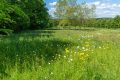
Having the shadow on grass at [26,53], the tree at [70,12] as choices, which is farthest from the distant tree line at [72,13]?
the shadow on grass at [26,53]

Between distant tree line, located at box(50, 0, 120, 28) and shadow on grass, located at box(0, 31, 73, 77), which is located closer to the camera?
shadow on grass, located at box(0, 31, 73, 77)

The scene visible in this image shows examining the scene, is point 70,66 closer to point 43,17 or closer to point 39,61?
point 39,61

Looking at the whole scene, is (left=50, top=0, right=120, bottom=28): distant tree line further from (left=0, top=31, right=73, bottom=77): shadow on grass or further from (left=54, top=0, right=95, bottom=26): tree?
(left=0, top=31, right=73, bottom=77): shadow on grass

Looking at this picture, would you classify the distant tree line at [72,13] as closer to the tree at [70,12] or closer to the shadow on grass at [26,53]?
the tree at [70,12]

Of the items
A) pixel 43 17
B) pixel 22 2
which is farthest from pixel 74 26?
pixel 22 2

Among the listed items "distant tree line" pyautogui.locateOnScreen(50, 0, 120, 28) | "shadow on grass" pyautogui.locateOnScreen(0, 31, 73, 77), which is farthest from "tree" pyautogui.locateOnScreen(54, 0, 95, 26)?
"shadow on grass" pyautogui.locateOnScreen(0, 31, 73, 77)

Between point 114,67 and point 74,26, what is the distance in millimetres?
109677

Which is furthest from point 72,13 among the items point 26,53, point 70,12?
point 26,53

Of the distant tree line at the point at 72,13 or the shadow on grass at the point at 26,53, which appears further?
the distant tree line at the point at 72,13

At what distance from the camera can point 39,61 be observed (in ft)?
32.0

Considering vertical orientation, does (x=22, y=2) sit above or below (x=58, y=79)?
above

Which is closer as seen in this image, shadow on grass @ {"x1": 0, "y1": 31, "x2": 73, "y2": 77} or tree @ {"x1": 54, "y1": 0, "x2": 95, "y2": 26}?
shadow on grass @ {"x1": 0, "y1": 31, "x2": 73, "y2": 77}

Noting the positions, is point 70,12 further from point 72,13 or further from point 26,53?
point 26,53

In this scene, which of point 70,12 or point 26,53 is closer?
point 26,53
